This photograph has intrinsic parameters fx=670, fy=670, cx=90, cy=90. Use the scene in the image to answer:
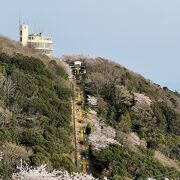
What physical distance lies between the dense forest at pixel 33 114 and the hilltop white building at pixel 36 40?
1173cm

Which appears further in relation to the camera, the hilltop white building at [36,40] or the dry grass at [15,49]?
the hilltop white building at [36,40]

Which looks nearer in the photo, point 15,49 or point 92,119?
point 92,119

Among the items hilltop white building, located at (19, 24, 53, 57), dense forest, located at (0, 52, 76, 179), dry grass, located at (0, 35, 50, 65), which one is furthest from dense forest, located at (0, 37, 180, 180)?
hilltop white building, located at (19, 24, 53, 57)

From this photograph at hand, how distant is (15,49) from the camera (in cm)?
5803

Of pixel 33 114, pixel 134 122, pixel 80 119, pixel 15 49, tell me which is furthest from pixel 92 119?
pixel 15 49

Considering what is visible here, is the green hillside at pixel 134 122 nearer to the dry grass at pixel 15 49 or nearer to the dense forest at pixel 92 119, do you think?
the dense forest at pixel 92 119

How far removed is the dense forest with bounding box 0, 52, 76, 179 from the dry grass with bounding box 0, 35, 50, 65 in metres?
1.78

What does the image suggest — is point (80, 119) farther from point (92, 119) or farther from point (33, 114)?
Answer: point (33, 114)

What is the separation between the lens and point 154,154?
49.3 m

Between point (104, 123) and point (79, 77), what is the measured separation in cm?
1196

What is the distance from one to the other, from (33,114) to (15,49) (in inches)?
549

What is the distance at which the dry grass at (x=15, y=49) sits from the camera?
186ft

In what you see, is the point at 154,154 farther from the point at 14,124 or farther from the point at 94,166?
the point at 14,124

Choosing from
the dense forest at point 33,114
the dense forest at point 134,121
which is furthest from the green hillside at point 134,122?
the dense forest at point 33,114
